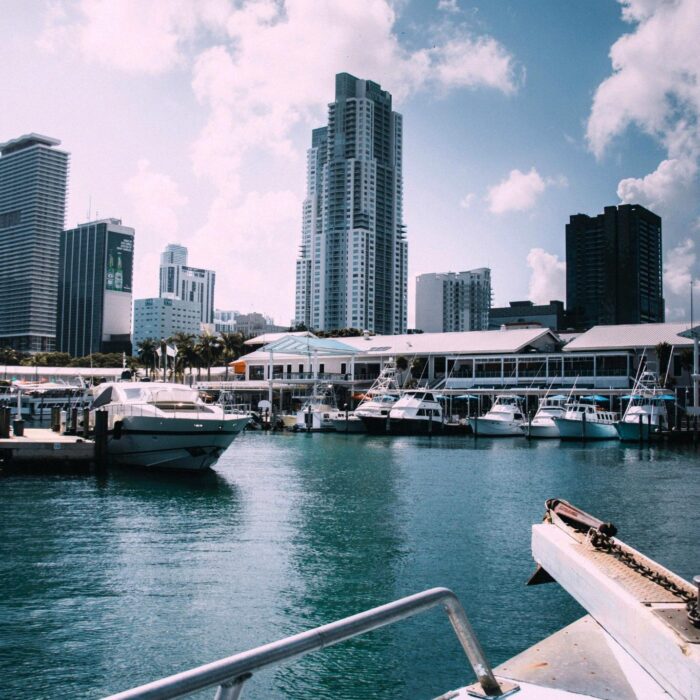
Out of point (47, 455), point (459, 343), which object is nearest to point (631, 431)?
point (459, 343)

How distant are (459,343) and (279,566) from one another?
80912mm

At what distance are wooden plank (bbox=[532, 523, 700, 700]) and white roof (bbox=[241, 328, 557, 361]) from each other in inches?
3254

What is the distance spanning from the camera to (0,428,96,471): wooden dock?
106 ft

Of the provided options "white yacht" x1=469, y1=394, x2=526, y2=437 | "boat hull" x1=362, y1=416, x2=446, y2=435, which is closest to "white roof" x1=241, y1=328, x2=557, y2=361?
"white yacht" x1=469, y1=394, x2=526, y2=437

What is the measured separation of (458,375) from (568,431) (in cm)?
2861

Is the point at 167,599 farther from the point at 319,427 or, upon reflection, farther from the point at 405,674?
the point at 319,427

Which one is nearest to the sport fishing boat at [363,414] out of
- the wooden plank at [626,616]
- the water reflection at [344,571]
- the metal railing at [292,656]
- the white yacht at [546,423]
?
the white yacht at [546,423]

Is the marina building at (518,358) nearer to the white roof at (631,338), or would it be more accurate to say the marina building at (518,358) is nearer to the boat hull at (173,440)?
the white roof at (631,338)

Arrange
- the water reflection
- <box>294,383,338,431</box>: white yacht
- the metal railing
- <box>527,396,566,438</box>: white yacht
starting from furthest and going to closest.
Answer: <box>294,383,338,431</box>: white yacht → <box>527,396,566,438</box>: white yacht → the water reflection → the metal railing

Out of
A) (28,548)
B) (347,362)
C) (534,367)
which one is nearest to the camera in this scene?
(28,548)

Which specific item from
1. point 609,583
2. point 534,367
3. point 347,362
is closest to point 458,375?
point 534,367

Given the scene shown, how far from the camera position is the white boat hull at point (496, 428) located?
67.9m

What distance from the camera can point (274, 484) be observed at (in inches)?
1244

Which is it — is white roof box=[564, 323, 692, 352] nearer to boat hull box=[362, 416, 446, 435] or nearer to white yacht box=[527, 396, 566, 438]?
white yacht box=[527, 396, 566, 438]
